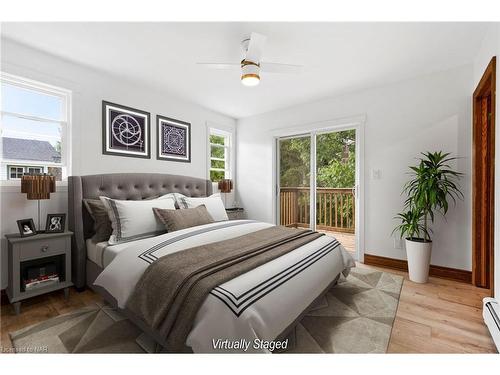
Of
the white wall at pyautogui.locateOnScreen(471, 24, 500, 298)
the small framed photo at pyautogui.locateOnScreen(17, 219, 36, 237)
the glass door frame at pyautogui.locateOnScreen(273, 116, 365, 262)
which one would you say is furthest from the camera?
the glass door frame at pyautogui.locateOnScreen(273, 116, 365, 262)

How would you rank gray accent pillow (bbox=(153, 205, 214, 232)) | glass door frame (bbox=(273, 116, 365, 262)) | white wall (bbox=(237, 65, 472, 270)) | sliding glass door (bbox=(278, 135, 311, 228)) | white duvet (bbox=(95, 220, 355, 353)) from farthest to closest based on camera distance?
sliding glass door (bbox=(278, 135, 311, 228)) → glass door frame (bbox=(273, 116, 365, 262)) → white wall (bbox=(237, 65, 472, 270)) → gray accent pillow (bbox=(153, 205, 214, 232)) → white duvet (bbox=(95, 220, 355, 353))

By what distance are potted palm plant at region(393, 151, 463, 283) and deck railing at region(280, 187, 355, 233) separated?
39.0 inches

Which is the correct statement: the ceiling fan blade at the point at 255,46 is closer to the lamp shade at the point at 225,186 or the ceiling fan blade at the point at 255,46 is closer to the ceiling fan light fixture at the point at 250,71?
the ceiling fan light fixture at the point at 250,71

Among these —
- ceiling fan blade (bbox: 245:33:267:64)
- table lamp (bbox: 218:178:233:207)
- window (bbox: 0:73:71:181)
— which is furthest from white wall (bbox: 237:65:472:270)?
window (bbox: 0:73:71:181)

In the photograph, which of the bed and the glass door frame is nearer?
the bed

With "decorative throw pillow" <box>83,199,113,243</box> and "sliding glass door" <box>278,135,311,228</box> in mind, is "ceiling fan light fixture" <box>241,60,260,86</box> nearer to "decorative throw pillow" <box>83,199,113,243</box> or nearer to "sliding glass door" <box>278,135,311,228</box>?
"decorative throw pillow" <box>83,199,113,243</box>

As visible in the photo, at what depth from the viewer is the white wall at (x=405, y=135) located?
2.70 metres

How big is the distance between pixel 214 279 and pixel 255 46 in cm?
190

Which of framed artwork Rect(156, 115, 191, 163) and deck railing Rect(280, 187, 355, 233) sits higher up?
framed artwork Rect(156, 115, 191, 163)

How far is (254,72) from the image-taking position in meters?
2.08

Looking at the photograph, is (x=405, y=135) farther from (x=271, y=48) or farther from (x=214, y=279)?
(x=214, y=279)

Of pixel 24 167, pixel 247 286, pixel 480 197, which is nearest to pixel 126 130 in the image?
pixel 24 167

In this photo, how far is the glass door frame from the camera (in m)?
3.37
